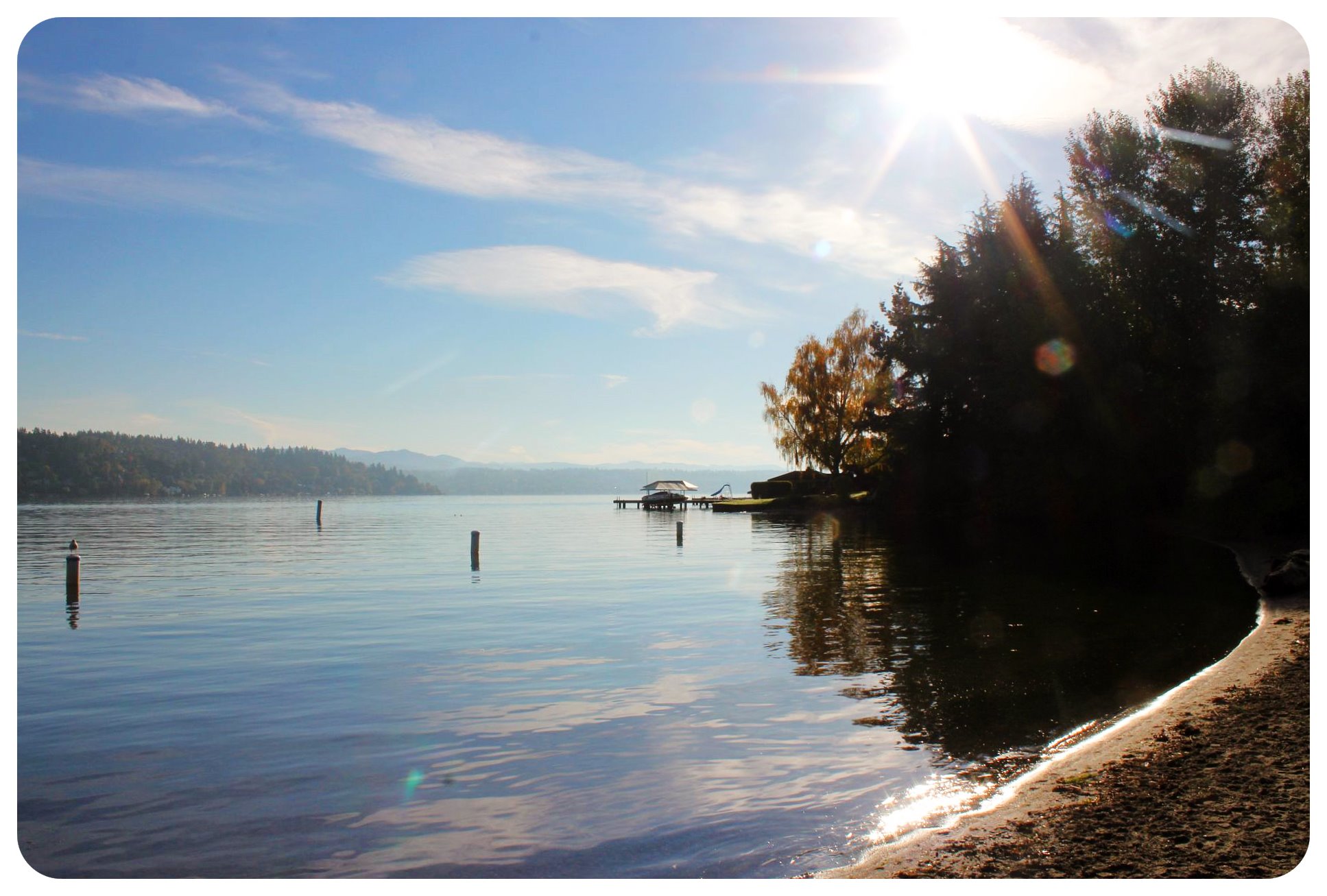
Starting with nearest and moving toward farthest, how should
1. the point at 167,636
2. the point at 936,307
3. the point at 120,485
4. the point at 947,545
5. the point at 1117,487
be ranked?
the point at 167,636 → the point at 947,545 → the point at 1117,487 → the point at 936,307 → the point at 120,485

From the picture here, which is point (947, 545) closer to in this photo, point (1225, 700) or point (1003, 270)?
point (1003, 270)

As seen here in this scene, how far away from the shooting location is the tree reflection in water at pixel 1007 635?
31.2 ft

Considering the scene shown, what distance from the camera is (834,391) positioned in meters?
67.2

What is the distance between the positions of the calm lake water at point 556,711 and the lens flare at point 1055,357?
1420cm

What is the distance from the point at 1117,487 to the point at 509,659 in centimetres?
3091

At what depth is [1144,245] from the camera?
115 ft

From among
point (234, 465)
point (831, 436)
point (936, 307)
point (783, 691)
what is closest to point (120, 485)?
point (234, 465)

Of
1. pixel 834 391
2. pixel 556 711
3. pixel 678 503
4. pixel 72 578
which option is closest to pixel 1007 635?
pixel 556 711

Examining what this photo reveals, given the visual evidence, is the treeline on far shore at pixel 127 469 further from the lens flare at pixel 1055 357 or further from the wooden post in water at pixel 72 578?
the lens flare at pixel 1055 357

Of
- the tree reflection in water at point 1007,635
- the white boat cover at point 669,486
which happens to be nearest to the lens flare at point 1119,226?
the tree reflection in water at point 1007,635

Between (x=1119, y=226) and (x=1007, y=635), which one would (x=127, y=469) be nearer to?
(x=1119, y=226)

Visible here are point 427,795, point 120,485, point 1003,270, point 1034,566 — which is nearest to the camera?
point 427,795

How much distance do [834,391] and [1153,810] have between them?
62.4 meters

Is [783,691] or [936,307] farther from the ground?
[936,307]
